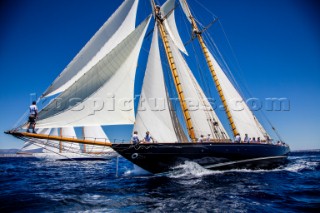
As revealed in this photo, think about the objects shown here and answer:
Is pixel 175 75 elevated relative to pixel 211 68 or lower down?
lower down

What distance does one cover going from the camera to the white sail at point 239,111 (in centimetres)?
2499

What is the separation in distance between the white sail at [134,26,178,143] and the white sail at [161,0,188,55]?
1015 cm

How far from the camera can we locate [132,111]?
14.4m

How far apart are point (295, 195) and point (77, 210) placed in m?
9.42

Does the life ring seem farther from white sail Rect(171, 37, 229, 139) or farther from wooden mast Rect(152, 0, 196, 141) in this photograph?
white sail Rect(171, 37, 229, 139)

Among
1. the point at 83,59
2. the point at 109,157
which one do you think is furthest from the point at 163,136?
the point at 109,157

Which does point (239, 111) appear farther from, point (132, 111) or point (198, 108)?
point (132, 111)

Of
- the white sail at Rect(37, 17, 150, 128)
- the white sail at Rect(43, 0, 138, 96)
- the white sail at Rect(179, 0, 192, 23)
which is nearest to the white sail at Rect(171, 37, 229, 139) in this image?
the white sail at Rect(43, 0, 138, 96)

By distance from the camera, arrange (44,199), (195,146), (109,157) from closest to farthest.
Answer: (44,199)
(195,146)
(109,157)

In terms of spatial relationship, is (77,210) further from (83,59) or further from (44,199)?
(83,59)

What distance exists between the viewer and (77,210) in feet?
27.4

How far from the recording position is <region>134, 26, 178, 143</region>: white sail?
16.8 meters

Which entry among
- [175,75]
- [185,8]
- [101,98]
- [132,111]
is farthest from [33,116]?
[185,8]

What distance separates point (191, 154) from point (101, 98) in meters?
6.98
